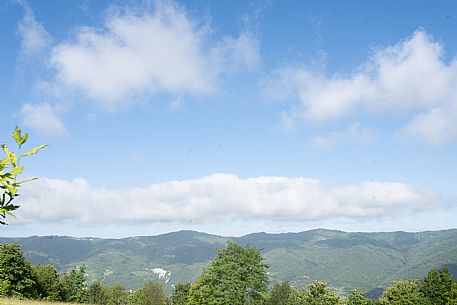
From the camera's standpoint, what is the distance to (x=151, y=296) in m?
125

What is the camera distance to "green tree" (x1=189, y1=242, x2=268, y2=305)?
61812 millimetres

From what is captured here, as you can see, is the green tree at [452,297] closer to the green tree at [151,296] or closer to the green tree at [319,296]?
the green tree at [319,296]

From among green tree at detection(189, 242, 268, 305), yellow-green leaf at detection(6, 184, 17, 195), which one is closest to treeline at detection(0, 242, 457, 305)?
green tree at detection(189, 242, 268, 305)

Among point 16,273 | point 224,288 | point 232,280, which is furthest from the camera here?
point 16,273

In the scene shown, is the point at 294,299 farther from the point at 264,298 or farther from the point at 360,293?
the point at 264,298

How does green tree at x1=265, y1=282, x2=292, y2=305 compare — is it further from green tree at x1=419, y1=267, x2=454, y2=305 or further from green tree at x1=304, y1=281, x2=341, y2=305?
green tree at x1=419, y1=267, x2=454, y2=305

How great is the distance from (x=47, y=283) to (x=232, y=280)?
60.7 metres

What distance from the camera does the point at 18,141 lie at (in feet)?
13.8

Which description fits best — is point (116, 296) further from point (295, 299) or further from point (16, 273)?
point (295, 299)

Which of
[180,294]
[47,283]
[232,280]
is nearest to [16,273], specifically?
[47,283]

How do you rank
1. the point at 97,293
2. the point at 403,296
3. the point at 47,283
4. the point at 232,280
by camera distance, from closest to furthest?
the point at 232,280 → the point at 403,296 → the point at 47,283 → the point at 97,293

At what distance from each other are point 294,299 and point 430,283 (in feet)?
107

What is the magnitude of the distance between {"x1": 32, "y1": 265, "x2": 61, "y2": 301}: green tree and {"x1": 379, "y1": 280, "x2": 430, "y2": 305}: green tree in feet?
264

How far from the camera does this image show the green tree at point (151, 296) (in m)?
123
